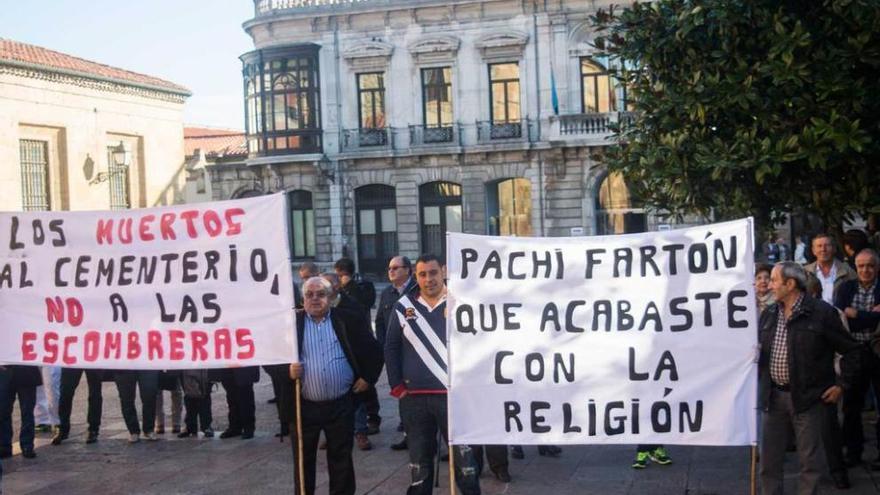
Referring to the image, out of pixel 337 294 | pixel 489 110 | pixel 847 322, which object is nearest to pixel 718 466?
pixel 847 322

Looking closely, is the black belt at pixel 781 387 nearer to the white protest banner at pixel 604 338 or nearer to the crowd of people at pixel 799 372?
the crowd of people at pixel 799 372

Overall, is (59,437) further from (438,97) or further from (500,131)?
(438,97)

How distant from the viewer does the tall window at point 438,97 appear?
129ft

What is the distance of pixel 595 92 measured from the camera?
37.8m

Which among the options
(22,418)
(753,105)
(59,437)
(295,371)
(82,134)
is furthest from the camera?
(82,134)

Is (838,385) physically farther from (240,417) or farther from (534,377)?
(240,417)

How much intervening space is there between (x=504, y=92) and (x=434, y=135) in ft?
9.16

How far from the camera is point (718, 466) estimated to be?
9641mm

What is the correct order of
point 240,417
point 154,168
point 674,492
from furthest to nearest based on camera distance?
point 154,168, point 240,417, point 674,492

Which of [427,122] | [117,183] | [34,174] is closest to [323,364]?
[34,174]

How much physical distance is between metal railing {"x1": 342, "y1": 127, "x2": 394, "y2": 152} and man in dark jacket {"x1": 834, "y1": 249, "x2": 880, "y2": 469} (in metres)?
30.7

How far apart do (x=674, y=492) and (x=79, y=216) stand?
5106 millimetres

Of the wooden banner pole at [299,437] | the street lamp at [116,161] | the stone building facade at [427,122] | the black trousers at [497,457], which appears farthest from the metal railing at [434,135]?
the wooden banner pole at [299,437]

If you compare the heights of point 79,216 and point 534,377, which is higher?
point 79,216
